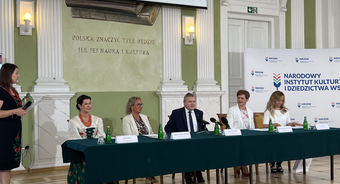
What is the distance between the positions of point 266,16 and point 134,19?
3.24m

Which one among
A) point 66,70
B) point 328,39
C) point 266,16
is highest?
point 266,16

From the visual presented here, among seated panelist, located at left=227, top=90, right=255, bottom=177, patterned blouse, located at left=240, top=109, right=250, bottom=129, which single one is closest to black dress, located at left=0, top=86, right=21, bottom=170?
seated panelist, located at left=227, top=90, right=255, bottom=177

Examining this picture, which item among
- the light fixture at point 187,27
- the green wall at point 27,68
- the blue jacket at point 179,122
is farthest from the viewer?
the light fixture at point 187,27

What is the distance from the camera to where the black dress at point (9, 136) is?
3467 millimetres

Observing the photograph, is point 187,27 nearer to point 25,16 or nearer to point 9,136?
point 25,16

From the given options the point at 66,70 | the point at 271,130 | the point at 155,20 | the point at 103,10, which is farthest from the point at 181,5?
the point at 271,130

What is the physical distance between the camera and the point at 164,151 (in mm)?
3404

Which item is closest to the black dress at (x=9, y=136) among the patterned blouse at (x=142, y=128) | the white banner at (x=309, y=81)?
the patterned blouse at (x=142, y=128)

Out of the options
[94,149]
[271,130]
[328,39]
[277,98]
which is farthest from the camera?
[328,39]

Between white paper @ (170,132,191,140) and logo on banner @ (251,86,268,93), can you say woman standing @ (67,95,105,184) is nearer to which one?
white paper @ (170,132,191,140)

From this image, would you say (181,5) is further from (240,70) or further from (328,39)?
(328,39)

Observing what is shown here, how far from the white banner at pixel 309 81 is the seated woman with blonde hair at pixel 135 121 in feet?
12.3

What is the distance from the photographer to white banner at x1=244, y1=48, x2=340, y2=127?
7.46 meters

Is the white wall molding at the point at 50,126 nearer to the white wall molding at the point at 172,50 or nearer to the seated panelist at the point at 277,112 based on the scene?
the white wall molding at the point at 172,50
